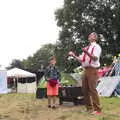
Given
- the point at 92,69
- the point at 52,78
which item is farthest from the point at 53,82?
the point at 92,69

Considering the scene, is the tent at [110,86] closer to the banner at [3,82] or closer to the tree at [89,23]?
the banner at [3,82]

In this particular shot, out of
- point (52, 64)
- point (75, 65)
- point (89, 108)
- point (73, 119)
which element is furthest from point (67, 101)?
point (75, 65)

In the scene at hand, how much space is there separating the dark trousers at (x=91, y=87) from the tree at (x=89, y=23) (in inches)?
1463

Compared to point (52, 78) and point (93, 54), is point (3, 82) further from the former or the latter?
point (93, 54)

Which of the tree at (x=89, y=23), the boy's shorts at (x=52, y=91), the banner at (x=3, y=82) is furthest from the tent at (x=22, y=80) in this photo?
the boy's shorts at (x=52, y=91)

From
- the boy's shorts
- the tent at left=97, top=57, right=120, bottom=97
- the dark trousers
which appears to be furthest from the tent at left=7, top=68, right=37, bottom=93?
the dark trousers

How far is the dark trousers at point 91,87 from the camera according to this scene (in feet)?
33.4

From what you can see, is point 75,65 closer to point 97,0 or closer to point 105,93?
point 97,0

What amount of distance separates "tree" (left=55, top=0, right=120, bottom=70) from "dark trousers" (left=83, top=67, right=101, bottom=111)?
3715cm

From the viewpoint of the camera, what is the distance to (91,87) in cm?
1019

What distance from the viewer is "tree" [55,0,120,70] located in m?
47.9

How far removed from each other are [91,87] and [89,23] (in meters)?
38.6

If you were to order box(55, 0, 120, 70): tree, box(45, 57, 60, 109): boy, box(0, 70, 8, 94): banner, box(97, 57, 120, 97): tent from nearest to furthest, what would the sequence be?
box(45, 57, 60, 109): boy < box(97, 57, 120, 97): tent < box(0, 70, 8, 94): banner < box(55, 0, 120, 70): tree

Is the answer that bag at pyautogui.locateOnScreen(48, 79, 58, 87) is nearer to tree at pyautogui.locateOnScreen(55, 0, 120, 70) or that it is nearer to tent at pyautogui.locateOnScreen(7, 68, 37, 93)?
tent at pyautogui.locateOnScreen(7, 68, 37, 93)
